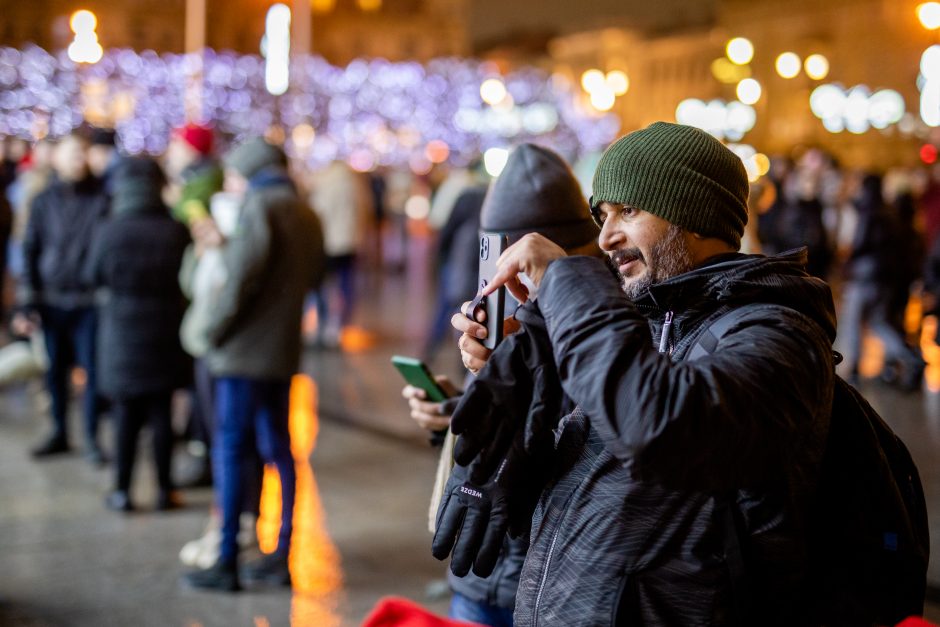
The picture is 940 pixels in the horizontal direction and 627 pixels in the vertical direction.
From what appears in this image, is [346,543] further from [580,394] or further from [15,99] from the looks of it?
[15,99]

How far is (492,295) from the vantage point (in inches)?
86.7

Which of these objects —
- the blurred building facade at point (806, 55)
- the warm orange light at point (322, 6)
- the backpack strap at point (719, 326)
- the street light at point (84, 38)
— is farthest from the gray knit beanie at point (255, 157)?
the warm orange light at point (322, 6)

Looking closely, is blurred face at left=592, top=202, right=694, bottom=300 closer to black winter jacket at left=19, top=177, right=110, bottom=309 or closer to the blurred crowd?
the blurred crowd

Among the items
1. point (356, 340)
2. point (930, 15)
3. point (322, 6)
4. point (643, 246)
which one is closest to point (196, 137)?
point (643, 246)

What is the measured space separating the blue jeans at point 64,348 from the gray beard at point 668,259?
6.29m

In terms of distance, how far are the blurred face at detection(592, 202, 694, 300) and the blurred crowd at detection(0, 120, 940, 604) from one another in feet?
3.91

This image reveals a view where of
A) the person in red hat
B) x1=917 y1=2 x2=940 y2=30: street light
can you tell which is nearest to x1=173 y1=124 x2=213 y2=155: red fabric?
the person in red hat

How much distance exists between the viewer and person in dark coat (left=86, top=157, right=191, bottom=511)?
6.30m

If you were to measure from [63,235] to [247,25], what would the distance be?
43318 millimetres

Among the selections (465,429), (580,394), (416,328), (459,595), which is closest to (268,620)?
(459,595)

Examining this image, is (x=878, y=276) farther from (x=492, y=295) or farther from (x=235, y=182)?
(x=492, y=295)

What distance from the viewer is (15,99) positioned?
2323cm

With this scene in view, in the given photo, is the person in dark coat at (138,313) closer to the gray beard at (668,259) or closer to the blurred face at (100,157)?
the blurred face at (100,157)

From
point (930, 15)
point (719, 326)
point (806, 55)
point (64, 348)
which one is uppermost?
point (806, 55)
